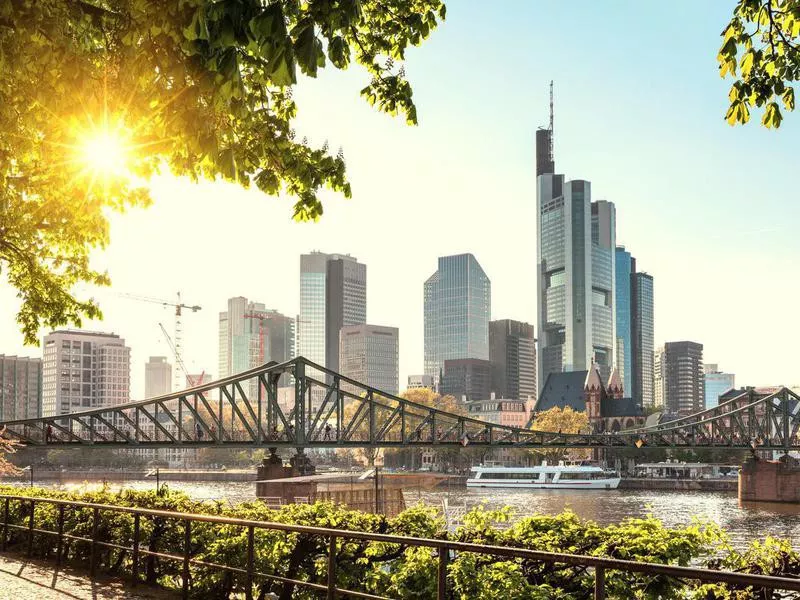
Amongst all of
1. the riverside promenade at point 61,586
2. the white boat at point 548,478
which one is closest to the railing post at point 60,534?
the riverside promenade at point 61,586

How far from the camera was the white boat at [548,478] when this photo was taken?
119 meters

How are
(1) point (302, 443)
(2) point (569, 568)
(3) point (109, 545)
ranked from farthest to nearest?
1. (1) point (302, 443)
2. (3) point (109, 545)
3. (2) point (569, 568)

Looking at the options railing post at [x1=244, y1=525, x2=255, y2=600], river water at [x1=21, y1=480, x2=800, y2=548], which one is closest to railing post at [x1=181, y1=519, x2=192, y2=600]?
railing post at [x1=244, y1=525, x2=255, y2=600]

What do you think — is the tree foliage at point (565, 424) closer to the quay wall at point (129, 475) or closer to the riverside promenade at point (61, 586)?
the quay wall at point (129, 475)

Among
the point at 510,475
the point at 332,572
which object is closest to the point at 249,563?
the point at 332,572

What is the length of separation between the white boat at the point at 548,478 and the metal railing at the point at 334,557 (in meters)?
107

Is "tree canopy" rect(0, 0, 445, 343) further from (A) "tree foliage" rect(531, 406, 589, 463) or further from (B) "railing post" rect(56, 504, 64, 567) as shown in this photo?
(A) "tree foliage" rect(531, 406, 589, 463)

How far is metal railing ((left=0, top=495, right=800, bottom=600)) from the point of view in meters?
6.96

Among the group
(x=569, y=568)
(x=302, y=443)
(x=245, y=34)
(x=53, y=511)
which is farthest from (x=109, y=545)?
(x=302, y=443)

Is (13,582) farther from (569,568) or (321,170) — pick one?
(569,568)

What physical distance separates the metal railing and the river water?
1911 inches

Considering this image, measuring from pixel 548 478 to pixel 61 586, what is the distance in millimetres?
114139

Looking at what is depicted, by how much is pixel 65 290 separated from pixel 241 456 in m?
172

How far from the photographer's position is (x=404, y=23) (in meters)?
11.8
